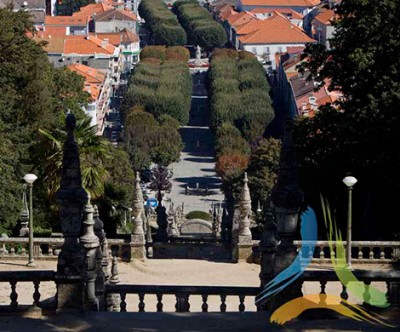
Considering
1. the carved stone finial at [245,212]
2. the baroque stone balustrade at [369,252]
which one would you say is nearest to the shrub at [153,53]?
the carved stone finial at [245,212]

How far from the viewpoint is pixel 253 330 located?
14742mm

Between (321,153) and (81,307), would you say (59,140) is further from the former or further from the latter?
(81,307)

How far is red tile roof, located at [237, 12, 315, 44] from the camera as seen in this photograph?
132750mm

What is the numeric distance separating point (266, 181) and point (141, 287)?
39043 mm

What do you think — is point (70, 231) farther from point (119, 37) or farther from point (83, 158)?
point (119, 37)

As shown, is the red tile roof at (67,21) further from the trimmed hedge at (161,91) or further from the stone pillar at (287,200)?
the stone pillar at (287,200)

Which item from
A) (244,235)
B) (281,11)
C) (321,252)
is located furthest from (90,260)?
(281,11)

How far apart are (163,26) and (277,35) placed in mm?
17239

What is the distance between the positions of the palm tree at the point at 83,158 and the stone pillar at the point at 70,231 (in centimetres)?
1316

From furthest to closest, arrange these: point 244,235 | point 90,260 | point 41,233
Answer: point 41,233 < point 244,235 < point 90,260

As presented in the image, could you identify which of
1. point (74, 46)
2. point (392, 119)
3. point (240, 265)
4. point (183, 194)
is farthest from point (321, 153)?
point (74, 46)

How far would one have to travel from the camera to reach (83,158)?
29.0 metres

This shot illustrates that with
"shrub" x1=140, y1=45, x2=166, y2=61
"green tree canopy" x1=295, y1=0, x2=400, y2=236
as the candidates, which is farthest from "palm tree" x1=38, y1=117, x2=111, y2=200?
"shrub" x1=140, y1=45, x2=166, y2=61

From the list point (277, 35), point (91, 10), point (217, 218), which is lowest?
point (217, 218)
